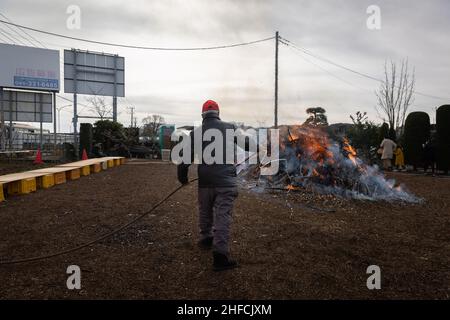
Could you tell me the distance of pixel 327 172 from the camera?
27.9 ft

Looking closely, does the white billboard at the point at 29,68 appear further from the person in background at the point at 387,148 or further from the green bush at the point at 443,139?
the green bush at the point at 443,139

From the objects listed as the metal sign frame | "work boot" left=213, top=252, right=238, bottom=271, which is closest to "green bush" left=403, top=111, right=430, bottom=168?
"work boot" left=213, top=252, right=238, bottom=271

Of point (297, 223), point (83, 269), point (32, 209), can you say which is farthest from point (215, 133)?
point (32, 209)

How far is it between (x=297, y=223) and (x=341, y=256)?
162 centimetres

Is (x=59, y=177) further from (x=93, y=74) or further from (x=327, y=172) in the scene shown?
(x=93, y=74)

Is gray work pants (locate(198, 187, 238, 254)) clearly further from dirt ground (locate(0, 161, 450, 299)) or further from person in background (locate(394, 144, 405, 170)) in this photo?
person in background (locate(394, 144, 405, 170))

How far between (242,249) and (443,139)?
44.4 ft

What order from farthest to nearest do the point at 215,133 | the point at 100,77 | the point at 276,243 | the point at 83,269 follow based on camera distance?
1. the point at 100,77
2. the point at 276,243
3. the point at 215,133
4. the point at 83,269

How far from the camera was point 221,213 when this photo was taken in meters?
3.93

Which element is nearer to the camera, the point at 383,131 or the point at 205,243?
the point at 205,243

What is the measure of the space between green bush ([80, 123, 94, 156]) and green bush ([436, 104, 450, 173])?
1689cm

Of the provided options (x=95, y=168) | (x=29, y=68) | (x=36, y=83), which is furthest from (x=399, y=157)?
(x=29, y=68)
